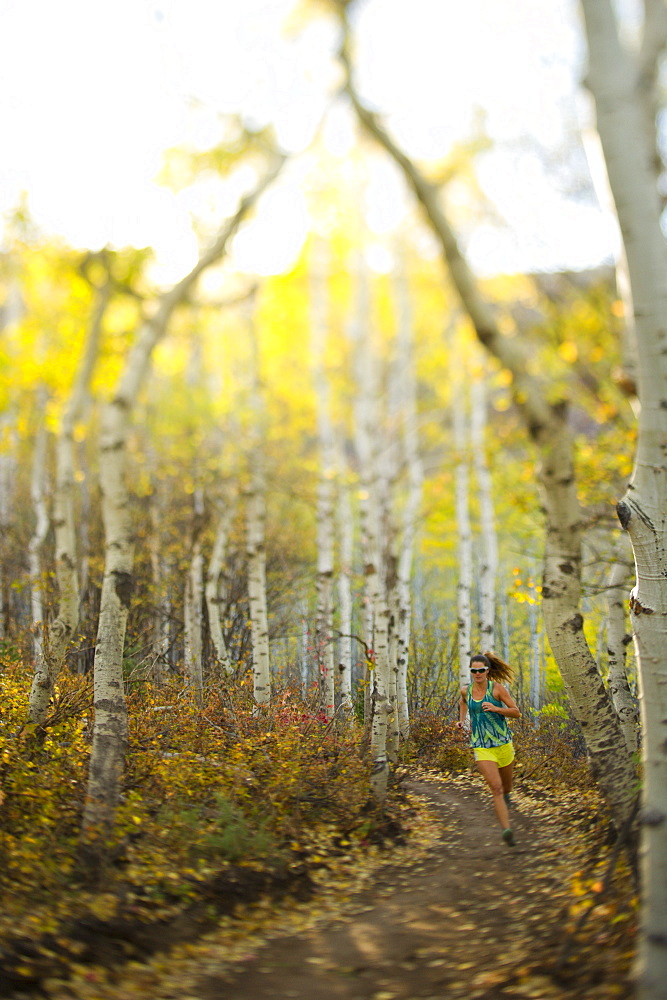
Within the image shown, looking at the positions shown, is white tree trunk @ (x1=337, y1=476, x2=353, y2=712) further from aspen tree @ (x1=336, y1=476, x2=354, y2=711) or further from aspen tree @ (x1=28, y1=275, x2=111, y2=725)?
aspen tree @ (x1=28, y1=275, x2=111, y2=725)

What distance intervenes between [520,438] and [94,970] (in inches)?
366

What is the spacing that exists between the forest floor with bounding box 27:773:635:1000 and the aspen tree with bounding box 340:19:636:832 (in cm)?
76

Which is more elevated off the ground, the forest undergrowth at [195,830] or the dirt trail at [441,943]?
the forest undergrowth at [195,830]

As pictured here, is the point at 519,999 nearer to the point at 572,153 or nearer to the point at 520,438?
the point at 572,153

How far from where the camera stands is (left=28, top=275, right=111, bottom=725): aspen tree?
7309mm

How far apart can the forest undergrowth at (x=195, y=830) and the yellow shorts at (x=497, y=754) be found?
919 mm

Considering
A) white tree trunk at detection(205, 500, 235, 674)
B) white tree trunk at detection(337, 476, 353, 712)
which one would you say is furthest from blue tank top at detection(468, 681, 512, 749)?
white tree trunk at detection(205, 500, 235, 674)

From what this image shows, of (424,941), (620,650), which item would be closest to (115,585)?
(424,941)

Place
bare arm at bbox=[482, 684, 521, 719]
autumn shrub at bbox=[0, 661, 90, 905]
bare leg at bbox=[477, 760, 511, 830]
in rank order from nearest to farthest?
1. autumn shrub at bbox=[0, 661, 90, 905]
2. bare leg at bbox=[477, 760, 511, 830]
3. bare arm at bbox=[482, 684, 521, 719]

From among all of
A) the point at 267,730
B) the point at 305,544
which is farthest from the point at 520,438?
the point at 305,544

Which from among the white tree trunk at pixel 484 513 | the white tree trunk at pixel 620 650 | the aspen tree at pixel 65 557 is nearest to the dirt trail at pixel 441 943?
the white tree trunk at pixel 620 650

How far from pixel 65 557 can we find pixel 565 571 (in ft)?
19.5

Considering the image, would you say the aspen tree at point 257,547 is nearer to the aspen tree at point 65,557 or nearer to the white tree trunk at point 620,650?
the aspen tree at point 65,557

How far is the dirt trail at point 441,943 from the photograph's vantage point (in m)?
3.75
